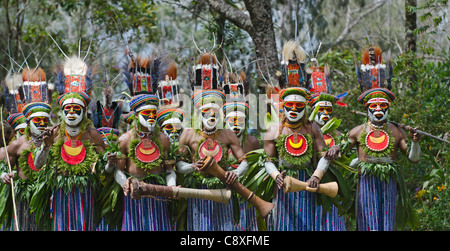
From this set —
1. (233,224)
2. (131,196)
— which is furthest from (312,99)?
(131,196)

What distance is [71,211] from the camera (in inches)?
252

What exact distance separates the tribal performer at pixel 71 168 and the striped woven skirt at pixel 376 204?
2935mm

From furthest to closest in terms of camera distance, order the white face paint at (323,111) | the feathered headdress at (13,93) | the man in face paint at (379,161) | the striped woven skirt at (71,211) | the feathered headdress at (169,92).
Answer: the feathered headdress at (169,92) → the white face paint at (323,111) → the feathered headdress at (13,93) → the man in face paint at (379,161) → the striped woven skirt at (71,211)

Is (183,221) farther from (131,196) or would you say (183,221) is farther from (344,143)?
(344,143)

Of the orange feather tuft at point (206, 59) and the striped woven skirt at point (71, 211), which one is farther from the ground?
the orange feather tuft at point (206, 59)

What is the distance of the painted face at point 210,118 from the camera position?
6.65 metres

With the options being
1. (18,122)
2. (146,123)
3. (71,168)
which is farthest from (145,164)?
(18,122)

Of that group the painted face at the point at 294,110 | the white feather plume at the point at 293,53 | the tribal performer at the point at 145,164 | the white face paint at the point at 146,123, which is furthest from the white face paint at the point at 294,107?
the white face paint at the point at 146,123

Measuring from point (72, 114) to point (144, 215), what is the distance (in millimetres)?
1296

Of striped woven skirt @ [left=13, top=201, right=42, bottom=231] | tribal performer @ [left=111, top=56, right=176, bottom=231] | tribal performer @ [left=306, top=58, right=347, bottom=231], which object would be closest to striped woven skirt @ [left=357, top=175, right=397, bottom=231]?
tribal performer @ [left=306, top=58, right=347, bottom=231]

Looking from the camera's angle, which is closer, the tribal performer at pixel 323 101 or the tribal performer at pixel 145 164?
the tribal performer at pixel 145 164

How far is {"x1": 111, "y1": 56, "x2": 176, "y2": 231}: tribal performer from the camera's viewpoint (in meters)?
6.31

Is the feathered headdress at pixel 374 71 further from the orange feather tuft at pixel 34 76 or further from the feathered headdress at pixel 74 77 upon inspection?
the orange feather tuft at pixel 34 76

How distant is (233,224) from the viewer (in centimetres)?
662
